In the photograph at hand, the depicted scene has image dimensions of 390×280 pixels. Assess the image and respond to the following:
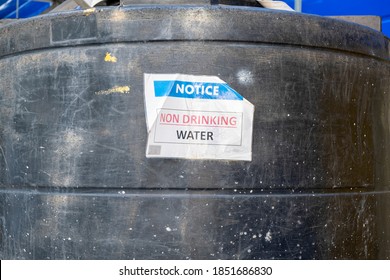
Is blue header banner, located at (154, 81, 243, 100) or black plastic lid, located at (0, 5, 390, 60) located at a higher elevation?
black plastic lid, located at (0, 5, 390, 60)

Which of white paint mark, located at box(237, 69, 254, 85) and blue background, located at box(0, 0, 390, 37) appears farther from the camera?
blue background, located at box(0, 0, 390, 37)

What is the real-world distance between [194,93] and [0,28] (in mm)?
796

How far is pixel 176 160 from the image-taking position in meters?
1.65

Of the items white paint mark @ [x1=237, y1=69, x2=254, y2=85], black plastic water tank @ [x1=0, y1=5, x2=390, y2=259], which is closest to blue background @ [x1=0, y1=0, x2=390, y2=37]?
black plastic water tank @ [x1=0, y1=5, x2=390, y2=259]

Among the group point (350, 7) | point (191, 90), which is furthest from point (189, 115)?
point (350, 7)

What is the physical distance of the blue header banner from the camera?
1.64 metres

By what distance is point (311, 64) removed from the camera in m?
1.75

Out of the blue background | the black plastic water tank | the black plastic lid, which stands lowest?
the black plastic water tank

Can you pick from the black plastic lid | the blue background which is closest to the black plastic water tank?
the black plastic lid

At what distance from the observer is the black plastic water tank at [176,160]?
64.9 inches

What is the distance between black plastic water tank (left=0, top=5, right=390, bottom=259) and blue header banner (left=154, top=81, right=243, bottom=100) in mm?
37

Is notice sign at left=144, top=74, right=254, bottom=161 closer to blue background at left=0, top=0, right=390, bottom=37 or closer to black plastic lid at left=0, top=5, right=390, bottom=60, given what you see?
black plastic lid at left=0, top=5, right=390, bottom=60

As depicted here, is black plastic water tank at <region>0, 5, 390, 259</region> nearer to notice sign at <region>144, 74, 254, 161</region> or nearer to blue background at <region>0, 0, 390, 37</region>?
notice sign at <region>144, 74, 254, 161</region>
